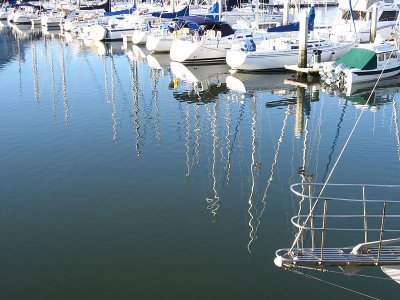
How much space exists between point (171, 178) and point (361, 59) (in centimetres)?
1916

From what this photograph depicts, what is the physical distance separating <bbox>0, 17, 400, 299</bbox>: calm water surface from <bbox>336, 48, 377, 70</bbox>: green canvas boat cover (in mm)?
1756

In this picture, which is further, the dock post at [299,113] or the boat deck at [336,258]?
the dock post at [299,113]

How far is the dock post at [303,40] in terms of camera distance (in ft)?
116

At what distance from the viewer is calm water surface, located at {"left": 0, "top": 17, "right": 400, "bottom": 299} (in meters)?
13.0

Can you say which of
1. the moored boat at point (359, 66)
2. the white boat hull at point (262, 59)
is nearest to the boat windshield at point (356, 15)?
the white boat hull at point (262, 59)

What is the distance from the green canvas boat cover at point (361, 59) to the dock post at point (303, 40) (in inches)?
113

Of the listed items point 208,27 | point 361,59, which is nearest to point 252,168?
point 361,59

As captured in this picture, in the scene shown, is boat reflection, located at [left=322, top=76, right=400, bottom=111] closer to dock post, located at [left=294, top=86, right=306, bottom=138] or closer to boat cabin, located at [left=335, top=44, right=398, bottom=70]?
boat cabin, located at [left=335, top=44, right=398, bottom=70]

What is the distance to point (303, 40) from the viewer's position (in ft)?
117

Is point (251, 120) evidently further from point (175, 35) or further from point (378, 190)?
point (175, 35)

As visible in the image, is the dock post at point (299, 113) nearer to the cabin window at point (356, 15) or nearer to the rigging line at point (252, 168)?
the rigging line at point (252, 168)

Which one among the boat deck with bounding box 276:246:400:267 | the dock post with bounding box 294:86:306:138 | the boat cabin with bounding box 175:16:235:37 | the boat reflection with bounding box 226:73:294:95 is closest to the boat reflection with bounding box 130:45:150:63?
the boat cabin with bounding box 175:16:235:37

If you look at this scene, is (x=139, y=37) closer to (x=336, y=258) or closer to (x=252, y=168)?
(x=252, y=168)

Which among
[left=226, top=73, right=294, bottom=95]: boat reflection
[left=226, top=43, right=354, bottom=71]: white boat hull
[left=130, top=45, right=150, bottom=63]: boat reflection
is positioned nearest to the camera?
[left=226, top=73, right=294, bottom=95]: boat reflection
